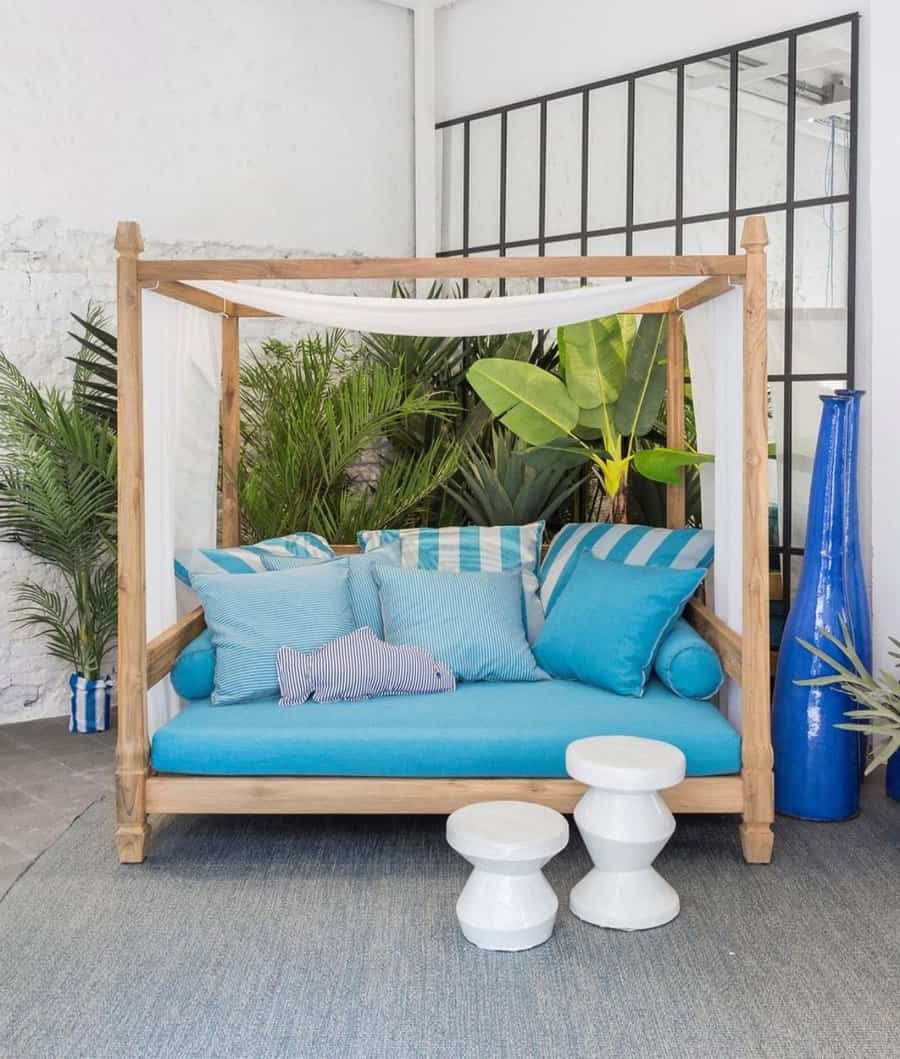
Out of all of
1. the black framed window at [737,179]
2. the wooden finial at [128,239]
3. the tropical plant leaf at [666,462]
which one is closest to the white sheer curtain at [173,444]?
the wooden finial at [128,239]

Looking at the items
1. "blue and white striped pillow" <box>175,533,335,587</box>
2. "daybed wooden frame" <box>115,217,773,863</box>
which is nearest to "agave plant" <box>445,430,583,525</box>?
"blue and white striped pillow" <box>175,533,335,587</box>

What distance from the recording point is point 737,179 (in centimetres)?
462

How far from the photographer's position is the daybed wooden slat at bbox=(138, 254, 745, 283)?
127 inches

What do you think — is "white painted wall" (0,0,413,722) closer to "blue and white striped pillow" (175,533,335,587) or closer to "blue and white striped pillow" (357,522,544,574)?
"blue and white striped pillow" (175,533,335,587)

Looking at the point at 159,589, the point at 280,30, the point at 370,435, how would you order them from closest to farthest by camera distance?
the point at 159,589 → the point at 370,435 → the point at 280,30

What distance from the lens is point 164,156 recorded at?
5.10 metres

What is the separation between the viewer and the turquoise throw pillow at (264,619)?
3566 mm

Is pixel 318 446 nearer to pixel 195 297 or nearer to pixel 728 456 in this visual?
pixel 195 297

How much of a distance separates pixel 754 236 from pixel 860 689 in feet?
4.83

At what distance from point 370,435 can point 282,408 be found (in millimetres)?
390

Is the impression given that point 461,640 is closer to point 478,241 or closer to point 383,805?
point 383,805

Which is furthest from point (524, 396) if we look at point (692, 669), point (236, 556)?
point (692, 669)

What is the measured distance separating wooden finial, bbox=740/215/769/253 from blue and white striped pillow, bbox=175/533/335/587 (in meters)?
1.86

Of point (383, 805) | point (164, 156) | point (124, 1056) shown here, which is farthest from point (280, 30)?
point (124, 1056)
